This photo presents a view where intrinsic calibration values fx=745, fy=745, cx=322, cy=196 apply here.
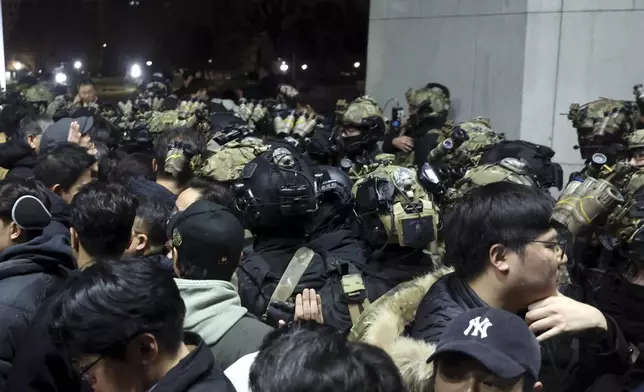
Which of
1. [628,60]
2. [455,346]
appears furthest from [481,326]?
[628,60]

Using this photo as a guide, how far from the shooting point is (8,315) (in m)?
2.72

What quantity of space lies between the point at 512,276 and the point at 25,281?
182 centimetres

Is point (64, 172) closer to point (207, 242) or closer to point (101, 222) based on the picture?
point (101, 222)

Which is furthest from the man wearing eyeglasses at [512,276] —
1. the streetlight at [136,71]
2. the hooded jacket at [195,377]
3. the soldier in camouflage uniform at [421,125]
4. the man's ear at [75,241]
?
the streetlight at [136,71]

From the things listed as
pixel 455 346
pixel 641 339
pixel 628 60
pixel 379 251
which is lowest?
pixel 641 339

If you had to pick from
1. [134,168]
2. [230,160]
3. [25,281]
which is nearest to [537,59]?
[230,160]

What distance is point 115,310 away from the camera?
2059 millimetres

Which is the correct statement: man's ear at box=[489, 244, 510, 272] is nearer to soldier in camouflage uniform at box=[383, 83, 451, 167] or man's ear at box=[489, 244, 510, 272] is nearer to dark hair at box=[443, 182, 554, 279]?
dark hair at box=[443, 182, 554, 279]

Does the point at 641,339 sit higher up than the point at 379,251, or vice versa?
the point at 379,251

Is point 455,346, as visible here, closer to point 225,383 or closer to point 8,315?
point 225,383

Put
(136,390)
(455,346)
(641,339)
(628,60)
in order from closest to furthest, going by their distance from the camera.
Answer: (455,346) < (136,390) < (641,339) < (628,60)

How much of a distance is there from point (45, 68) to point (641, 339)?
41.6 feet

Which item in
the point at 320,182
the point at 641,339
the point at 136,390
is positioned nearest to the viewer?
the point at 136,390

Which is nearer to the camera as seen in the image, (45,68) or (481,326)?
(481,326)
